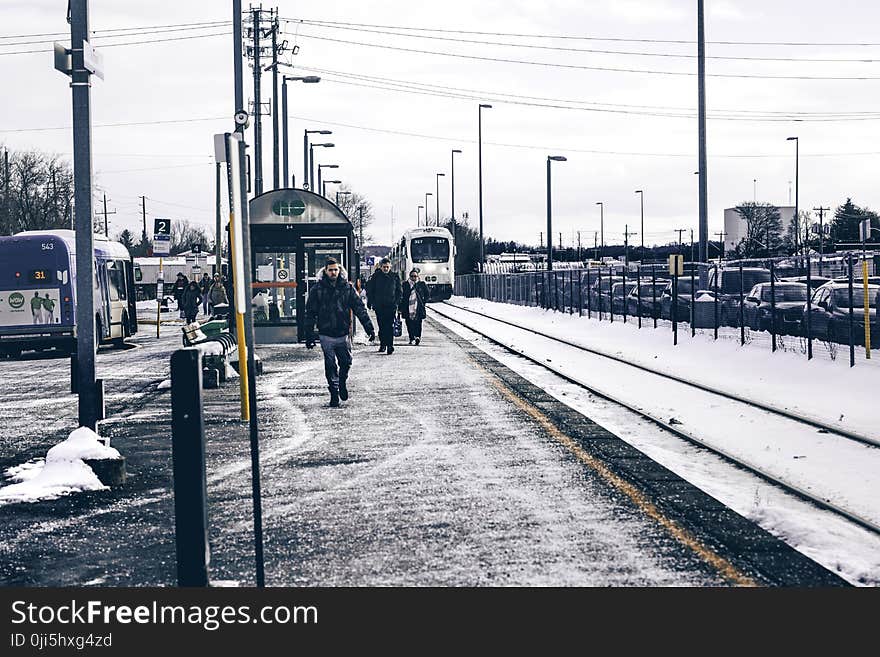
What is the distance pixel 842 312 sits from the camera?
22297 mm

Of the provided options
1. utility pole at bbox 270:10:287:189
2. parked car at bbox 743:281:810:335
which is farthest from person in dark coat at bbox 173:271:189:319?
parked car at bbox 743:281:810:335

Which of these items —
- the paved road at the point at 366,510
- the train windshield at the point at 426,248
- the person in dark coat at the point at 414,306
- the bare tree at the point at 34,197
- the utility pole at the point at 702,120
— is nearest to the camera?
the paved road at the point at 366,510

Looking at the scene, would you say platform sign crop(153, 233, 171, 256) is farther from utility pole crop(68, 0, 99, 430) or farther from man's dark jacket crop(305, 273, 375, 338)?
utility pole crop(68, 0, 99, 430)

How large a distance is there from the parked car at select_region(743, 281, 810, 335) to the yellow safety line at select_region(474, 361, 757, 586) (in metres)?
13.6

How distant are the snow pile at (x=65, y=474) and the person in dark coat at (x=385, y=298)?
14.3 meters

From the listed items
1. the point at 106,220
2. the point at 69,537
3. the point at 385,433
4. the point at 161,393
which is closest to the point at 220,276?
the point at 161,393

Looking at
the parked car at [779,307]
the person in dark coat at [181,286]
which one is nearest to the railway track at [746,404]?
the parked car at [779,307]

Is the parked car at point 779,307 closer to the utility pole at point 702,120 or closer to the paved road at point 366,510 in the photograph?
the utility pole at point 702,120

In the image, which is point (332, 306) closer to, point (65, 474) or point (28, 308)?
point (65, 474)

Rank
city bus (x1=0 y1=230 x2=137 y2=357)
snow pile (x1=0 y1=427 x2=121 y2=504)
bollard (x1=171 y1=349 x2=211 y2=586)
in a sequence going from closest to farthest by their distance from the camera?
bollard (x1=171 y1=349 x2=211 y2=586)
snow pile (x1=0 y1=427 x2=121 y2=504)
city bus (x1=0 y1=230 x2=137 y2=357)

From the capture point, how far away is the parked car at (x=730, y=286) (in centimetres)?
2958

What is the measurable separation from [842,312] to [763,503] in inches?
589

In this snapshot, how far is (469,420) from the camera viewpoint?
13211 millimetres

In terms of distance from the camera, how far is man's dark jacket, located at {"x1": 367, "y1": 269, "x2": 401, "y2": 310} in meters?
24.1
